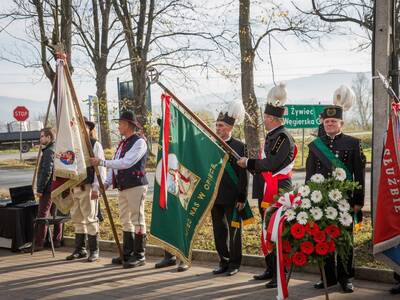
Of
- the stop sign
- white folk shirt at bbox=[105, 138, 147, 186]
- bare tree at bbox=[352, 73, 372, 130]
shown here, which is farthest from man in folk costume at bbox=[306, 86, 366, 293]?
bare tree at bbox=[352, 73, 372, 130]

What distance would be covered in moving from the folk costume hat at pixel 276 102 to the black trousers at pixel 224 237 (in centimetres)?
132

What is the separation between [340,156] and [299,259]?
1.30 m

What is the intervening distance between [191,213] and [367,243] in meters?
2.38

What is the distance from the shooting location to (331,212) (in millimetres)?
5285

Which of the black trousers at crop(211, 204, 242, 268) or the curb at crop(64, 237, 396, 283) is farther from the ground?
the black trousers at crop(211, 204, 242, 268)

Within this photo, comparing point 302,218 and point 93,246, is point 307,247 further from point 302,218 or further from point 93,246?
point 93,246

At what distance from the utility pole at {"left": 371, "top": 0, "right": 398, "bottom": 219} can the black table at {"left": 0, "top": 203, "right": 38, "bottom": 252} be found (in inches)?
198

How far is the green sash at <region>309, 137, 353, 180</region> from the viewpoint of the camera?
6.06 metres

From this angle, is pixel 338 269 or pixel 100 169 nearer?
pixel 338 269

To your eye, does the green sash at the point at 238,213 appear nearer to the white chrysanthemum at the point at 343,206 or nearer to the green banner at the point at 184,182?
the green banner at the point at 184,182

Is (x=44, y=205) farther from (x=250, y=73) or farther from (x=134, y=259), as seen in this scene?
(x=250, y=73)

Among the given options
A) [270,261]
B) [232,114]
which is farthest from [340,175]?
[232,114]

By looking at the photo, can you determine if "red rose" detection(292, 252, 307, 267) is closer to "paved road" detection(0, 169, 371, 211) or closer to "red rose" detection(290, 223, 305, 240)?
"red rose" detection(290, 223, 305, 240)

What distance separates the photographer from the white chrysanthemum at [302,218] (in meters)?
5.28
